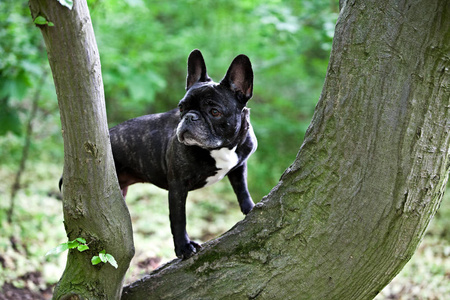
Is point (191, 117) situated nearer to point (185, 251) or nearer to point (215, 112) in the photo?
point (215, 112)

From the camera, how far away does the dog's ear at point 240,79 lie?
340 centimetres

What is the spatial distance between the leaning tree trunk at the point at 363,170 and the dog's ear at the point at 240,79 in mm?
687

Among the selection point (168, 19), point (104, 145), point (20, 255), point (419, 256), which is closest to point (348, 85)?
point (104, 145)

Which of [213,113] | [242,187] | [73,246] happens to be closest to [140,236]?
[242,187]

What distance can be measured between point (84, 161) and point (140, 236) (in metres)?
4.82

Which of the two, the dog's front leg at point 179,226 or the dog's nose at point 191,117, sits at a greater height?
the dog's nose at point 191,117

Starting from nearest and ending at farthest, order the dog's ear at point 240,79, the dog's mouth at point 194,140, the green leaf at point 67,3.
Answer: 1. the green leaf at point 67,3
2. the dog's mouth at point 194,140
3. the dog's ear at point 240,79

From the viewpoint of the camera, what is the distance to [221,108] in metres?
3.37

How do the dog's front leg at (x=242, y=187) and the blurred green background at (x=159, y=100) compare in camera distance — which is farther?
the blurred green background at (x=159, y=100)

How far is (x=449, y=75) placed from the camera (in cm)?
264

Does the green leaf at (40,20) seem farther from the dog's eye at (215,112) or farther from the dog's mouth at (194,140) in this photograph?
the dog's eye at (215,112)

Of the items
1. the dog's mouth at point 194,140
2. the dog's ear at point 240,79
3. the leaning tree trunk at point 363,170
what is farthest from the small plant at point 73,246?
the dog's ear at point 240,79

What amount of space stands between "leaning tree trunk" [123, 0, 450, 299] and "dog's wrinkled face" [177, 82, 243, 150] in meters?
0.62

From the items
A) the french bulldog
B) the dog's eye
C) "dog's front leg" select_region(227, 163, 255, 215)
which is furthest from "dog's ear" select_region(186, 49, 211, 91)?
"dog's front leg" select_region(227, 163, 255, 215)
